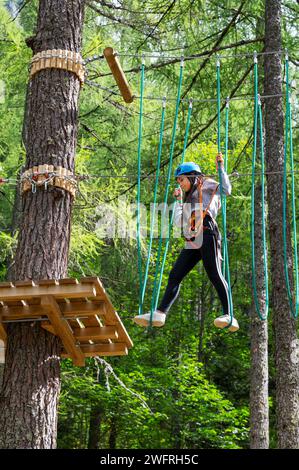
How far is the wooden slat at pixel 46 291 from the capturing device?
502 cm

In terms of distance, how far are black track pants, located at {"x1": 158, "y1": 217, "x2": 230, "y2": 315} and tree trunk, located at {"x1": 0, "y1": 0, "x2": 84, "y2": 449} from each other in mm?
→ 772

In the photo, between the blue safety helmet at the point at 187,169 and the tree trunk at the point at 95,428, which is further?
the tree trunk at the point at 95,428

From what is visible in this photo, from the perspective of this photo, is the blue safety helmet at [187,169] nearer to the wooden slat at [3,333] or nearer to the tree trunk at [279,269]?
the wooden slat at [3,333]

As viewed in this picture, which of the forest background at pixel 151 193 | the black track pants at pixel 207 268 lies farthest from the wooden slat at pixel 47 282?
the forest background at pixel 151 193

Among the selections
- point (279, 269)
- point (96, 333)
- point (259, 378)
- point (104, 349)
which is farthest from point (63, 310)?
point (259, 378)

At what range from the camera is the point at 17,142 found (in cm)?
1127

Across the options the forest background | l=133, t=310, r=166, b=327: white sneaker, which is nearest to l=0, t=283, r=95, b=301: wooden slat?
l=133, t=310, r=166, b=327: white sneaker

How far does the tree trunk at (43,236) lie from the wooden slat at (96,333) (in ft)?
0.68

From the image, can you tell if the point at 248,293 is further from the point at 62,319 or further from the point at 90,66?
the point at 62,319

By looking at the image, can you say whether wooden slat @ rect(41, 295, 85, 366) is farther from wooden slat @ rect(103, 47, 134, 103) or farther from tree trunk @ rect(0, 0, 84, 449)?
wooden slat @ rect(103, 47, 134, 103)

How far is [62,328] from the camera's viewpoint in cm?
541

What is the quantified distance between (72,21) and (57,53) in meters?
0.34

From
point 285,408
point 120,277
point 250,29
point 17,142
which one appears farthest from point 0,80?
point 285,408

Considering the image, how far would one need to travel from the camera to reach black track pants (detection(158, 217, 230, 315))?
218 inches
